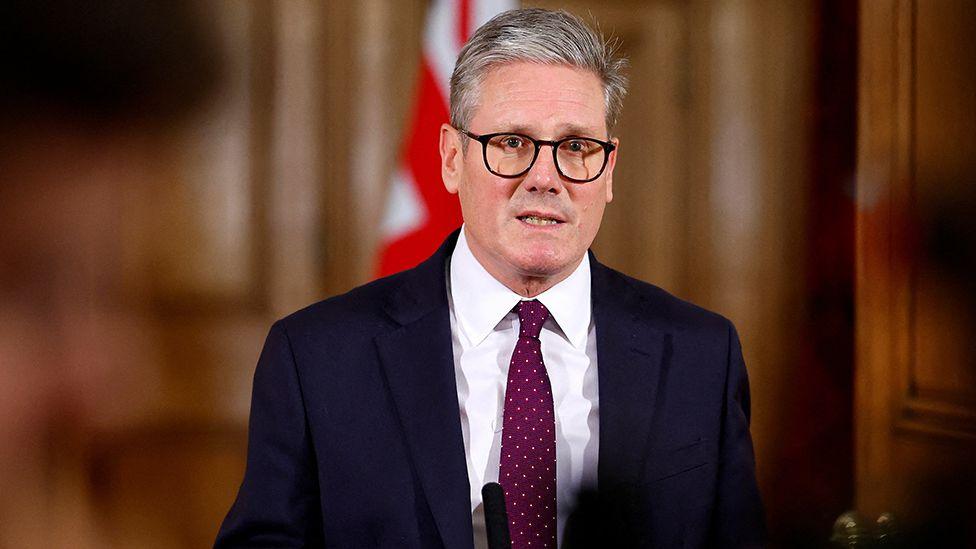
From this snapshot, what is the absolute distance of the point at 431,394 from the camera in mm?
1152

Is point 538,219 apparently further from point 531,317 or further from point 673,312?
point 673,312

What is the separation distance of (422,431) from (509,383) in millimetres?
122

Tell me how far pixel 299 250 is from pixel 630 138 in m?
0.76

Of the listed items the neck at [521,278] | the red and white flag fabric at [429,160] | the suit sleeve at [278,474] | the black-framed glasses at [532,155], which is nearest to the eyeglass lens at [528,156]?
the black-framed glasses at [532,155]

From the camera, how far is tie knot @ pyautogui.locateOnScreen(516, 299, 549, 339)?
3.93 feet

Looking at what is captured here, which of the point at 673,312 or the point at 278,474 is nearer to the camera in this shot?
the point at 278,474

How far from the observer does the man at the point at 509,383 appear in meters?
1.13

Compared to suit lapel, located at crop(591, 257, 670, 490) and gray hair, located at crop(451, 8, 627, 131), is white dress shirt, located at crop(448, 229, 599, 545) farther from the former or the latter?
gray hair, located at crop(451, 8, 627, 131)

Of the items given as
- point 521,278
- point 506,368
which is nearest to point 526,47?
point 521,278

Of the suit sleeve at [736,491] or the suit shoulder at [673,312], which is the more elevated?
the suit shoulder at [673,312]

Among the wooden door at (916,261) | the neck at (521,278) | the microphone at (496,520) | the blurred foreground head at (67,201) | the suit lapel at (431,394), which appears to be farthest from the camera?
the blurred foreground head at (67,201)

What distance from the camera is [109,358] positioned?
1927 mm

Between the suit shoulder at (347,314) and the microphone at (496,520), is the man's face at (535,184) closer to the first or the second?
the suit shoulder at (347,314)

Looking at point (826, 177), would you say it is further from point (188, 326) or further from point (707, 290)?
point (188, 326)
